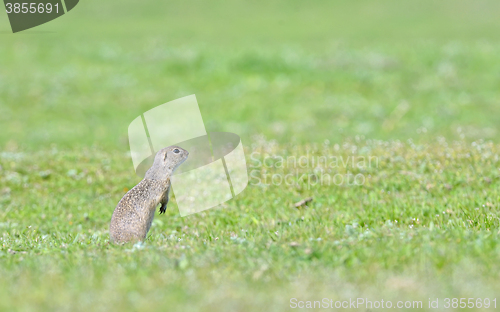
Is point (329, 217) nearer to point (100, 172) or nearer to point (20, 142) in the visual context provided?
point (100, 172)

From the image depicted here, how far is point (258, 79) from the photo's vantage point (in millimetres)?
25016

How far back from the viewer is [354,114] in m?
20.6

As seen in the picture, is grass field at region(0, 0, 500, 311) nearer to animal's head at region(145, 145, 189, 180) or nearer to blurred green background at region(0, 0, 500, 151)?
blurred green background at region(0, 0, 500, 151)

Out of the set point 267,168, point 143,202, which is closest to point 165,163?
point 143,202

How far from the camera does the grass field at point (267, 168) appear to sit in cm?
560

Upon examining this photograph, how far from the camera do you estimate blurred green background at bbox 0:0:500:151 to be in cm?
1972

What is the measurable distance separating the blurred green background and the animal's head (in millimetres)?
8656

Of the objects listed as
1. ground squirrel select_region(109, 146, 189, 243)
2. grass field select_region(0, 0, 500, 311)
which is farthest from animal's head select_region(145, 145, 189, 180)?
grass field select_region(0, 0, 500, 311)

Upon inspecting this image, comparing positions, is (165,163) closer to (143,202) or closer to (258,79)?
(143,202)

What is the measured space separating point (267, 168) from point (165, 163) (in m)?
4.19

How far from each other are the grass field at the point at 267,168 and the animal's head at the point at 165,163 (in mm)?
894

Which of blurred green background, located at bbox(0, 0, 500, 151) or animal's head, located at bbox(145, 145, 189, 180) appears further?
blurred green background, located at bbox(0, 0, 500, 151)

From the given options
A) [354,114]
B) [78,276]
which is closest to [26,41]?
[354,114]

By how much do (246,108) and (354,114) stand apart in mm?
4097
